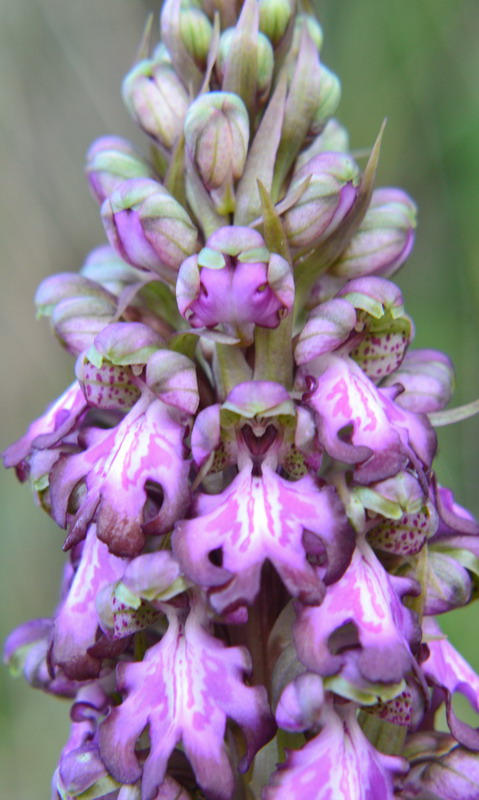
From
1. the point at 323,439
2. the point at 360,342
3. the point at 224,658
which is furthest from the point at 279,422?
the point at 224,658

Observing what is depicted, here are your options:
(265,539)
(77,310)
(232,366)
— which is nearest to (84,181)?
(77,310)

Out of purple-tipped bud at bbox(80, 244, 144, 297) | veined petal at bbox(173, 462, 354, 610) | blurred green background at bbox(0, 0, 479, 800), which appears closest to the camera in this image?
veined petal at bbox(173, 462, 354, 610)

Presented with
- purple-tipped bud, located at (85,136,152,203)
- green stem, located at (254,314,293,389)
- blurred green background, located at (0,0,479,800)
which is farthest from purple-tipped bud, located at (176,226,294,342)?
blurred green background, located at (0,0,479,800)

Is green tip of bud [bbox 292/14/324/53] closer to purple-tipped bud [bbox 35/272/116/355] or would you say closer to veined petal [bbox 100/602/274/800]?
purple-tipped bud [bbox 35/272/116/355]

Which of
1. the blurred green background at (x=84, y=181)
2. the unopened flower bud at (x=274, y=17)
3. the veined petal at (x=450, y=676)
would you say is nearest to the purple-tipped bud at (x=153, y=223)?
the unopened flower bud at (x=274, y=17)

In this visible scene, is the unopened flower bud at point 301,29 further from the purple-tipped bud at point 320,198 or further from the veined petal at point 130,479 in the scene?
the veined petal at point 130,479

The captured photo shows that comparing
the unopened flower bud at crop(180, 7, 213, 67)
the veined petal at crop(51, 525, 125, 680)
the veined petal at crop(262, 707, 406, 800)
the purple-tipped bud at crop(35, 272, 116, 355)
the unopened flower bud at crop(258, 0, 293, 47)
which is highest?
the unopened flower bud at crop(180, 7, 213, 67)

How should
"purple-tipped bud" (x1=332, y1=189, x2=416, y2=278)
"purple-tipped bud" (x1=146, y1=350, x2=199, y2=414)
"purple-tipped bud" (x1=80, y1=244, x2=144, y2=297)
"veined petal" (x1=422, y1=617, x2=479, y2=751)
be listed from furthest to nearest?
"purple-tipped bud" (x1=80, y1=244, x2=144, y2=297) < "purple-tipped bud" (x1=332, y1=189, x2=416, y2=278) < "veined petal" (x1=422, y1=617, x2=479, y2=751) < "purple-tipped bud" (x1=146, y1=350, x2=199, y2=414)
